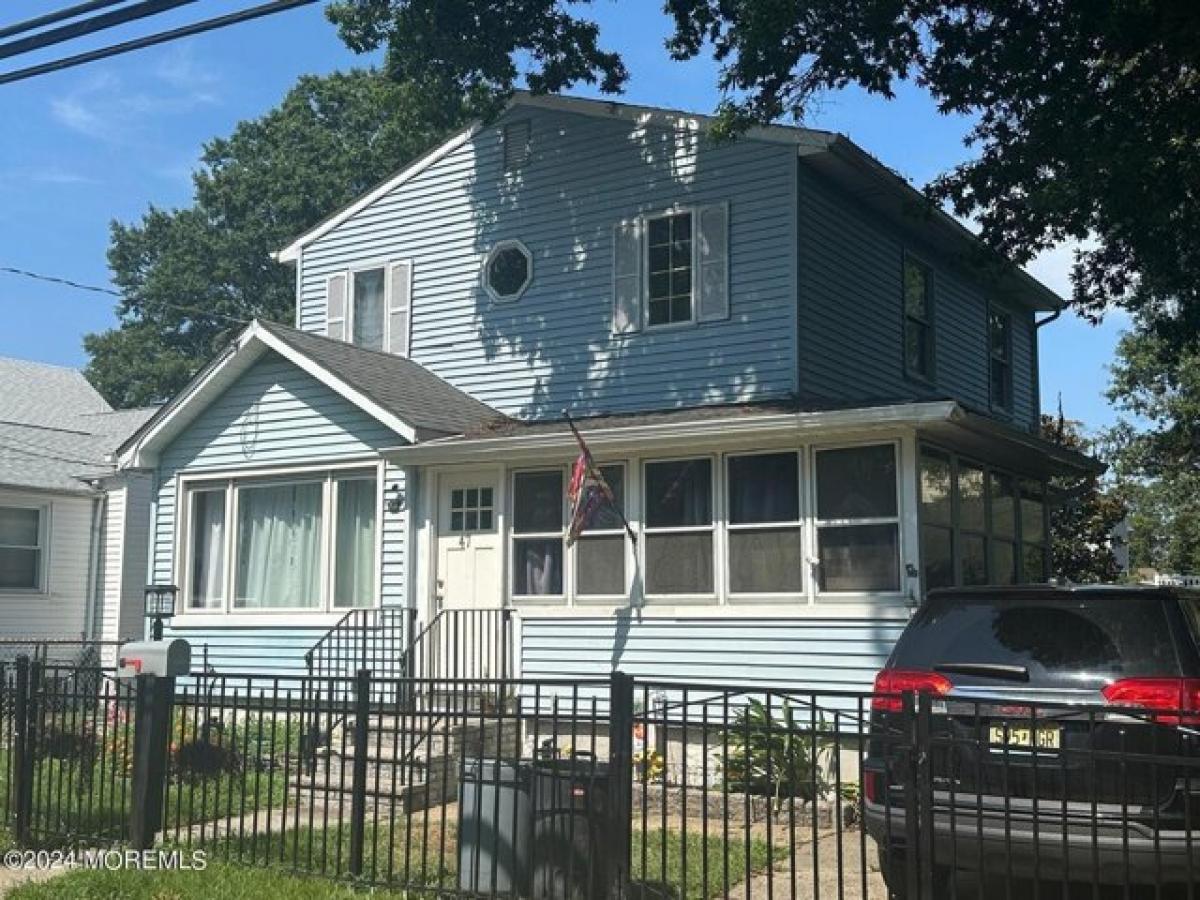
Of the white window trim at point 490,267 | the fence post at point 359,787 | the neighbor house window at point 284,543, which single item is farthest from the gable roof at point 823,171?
the fence post at point 359,787

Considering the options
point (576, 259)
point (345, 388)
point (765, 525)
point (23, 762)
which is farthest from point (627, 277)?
point (23, 762)

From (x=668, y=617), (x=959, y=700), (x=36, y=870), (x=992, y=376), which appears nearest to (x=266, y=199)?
(x=992, y=376)

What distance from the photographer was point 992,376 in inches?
757

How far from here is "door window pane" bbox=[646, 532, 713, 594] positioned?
500 inches

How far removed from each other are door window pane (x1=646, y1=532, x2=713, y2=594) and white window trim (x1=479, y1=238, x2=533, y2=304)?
4.64 m

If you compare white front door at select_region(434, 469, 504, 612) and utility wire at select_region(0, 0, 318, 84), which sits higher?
utility wire at select_region(0, 0, 318, 84)

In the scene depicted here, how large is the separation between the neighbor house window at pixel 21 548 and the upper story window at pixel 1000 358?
16.3m

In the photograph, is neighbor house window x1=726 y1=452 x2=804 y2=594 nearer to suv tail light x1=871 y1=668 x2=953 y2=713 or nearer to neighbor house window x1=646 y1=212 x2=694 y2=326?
neighbor house window x1=646 y1=212 x2=694 y2=326

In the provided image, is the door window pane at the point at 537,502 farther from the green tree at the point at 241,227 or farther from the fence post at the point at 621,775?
the green tree at the point at 241,227

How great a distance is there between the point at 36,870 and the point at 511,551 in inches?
252

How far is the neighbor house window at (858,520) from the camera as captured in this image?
11688mm

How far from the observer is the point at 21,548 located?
2186cm

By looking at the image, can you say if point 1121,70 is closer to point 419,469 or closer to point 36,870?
point 419,469

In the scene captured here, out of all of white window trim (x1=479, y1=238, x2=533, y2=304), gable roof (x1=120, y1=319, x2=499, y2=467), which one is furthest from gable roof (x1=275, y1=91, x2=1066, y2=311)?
gable roof (x1=120, y1=319, x2=499, y2=467)
